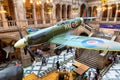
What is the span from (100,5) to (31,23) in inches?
523

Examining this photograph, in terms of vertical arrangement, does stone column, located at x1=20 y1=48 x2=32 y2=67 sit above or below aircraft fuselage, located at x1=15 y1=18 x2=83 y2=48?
below

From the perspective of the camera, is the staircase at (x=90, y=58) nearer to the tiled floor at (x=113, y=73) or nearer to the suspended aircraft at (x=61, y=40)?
the tiled floor at (x=113, y=73)

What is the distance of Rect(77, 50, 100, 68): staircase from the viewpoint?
12591 mm

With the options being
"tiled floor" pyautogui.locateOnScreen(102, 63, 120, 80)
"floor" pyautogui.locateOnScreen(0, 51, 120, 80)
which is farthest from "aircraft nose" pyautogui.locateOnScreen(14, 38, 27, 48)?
"tiled floor" pyautogui.locateOnScreen(102, 63, 120, 80)

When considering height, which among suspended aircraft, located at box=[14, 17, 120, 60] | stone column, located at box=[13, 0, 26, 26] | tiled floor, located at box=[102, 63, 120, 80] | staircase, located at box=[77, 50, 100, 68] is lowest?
tiled floor, located at box=[102, 63, 120, 80]

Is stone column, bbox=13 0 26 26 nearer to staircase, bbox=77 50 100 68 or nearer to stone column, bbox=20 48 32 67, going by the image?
stone column, bbox=20 48 32 67

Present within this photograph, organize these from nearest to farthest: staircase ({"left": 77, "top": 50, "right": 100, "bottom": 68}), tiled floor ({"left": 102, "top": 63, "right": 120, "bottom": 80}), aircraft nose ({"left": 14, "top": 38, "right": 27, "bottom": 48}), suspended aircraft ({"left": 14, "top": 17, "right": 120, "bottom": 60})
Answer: aircraft nose ({"left": 14, "top": 38, "right": 27, "bottom": 48}) → suspended aircraft ({"left": 14, "top": 17, "right": 120, "bottom": 60}) → tiled floor ({"left": 102, "top": 63, "right": 120, "bottom": 80}) → staircase ({"left": 77, "top": 50, "right": 100, "bottom": 68})

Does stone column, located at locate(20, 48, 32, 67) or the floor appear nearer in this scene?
the floor

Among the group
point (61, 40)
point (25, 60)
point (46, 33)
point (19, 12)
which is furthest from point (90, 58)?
point (19, 12)

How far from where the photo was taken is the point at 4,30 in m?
10.8

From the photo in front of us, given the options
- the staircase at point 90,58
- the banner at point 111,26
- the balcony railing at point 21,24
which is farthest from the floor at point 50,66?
the banner at point 111,26

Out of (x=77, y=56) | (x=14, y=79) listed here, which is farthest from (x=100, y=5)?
(x=14, y=79)

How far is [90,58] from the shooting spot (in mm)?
13305

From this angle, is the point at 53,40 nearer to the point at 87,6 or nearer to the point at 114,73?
the point at 114,73
